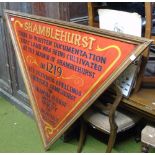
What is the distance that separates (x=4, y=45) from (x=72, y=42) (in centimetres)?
128

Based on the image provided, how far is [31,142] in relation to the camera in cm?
263

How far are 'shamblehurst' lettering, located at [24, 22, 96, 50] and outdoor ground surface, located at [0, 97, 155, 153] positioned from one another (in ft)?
3.22

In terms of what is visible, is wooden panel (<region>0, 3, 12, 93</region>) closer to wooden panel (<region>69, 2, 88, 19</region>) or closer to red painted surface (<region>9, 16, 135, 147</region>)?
red painted surface (<region>9, 16, 135, 147</region>)

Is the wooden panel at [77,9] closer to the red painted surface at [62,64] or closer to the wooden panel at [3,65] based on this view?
the red painted surface at [62,64]

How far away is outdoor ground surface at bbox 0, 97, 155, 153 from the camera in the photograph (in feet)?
8.27

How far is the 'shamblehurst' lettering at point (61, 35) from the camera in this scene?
199 cm

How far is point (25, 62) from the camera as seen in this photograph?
2.54m

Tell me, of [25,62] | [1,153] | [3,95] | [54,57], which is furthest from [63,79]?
[3,95]

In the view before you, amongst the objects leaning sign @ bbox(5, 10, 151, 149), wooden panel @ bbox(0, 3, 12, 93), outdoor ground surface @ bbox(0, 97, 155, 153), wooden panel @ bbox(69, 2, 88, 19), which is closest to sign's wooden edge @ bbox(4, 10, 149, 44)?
leaning sign @ bbox(5, 10, 151, 149)

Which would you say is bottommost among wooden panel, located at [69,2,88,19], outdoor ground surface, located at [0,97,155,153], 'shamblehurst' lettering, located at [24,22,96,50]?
outdoor ground surface, located at [0,97,155,153]

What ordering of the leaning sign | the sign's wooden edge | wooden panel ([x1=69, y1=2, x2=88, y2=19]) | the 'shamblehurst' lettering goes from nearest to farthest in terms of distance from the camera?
the sign's wooden edge → the leaning sign → the 'shamblehurst' lettering → wooden panel ([x1=69, y1=2, x2=88, y2=19])

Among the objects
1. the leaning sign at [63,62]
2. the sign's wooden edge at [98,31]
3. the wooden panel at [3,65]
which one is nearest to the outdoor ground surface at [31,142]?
the leaning sign at [63,62]

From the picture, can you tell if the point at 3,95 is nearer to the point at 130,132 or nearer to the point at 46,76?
the point at 46,76

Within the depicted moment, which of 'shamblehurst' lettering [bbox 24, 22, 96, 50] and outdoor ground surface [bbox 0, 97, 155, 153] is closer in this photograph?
'shamblehurst' lettering [bbox 24, 22, 96, 50]
